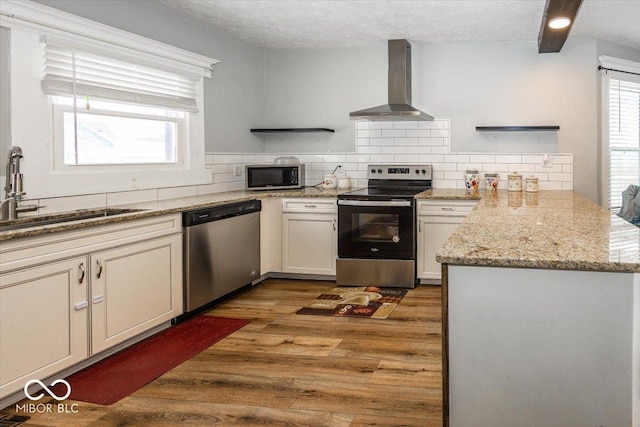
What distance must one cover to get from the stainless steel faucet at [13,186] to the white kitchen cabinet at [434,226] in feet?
10.4

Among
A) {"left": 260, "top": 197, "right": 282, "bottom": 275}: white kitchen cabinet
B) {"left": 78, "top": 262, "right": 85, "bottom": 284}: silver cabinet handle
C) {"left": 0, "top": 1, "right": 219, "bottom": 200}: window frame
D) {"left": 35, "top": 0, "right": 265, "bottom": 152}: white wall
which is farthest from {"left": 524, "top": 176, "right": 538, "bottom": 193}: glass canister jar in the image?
{"left": 78, "top": 262, "right": 85, "bottom": 284}: silver cabinet handle

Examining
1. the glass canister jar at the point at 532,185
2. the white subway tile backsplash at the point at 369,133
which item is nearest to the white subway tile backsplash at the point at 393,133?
the white subway tile backsplash at the point at 369,133

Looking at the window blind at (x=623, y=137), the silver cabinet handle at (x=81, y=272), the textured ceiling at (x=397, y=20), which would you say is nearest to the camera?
the silver cabinet handle at (x=81, y=272)

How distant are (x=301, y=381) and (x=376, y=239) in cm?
232

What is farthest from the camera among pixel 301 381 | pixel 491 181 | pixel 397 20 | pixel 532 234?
pixel 491 181

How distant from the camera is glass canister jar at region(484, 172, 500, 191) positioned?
5.50m

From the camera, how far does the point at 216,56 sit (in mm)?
5273

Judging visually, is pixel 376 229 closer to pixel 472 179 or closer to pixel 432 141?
pixel 472 179

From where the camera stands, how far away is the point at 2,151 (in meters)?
3.20

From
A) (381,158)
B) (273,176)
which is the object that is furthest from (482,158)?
(273,176)

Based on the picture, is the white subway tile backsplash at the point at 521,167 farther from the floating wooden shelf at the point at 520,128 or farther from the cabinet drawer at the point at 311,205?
the cabinet drawer at the point at 311,205

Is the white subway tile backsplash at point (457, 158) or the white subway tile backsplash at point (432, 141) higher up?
the white subway tile backsplash at point (432, 141)

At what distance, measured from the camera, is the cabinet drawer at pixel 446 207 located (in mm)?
5105

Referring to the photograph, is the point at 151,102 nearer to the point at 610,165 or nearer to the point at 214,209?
the point at 214,209
